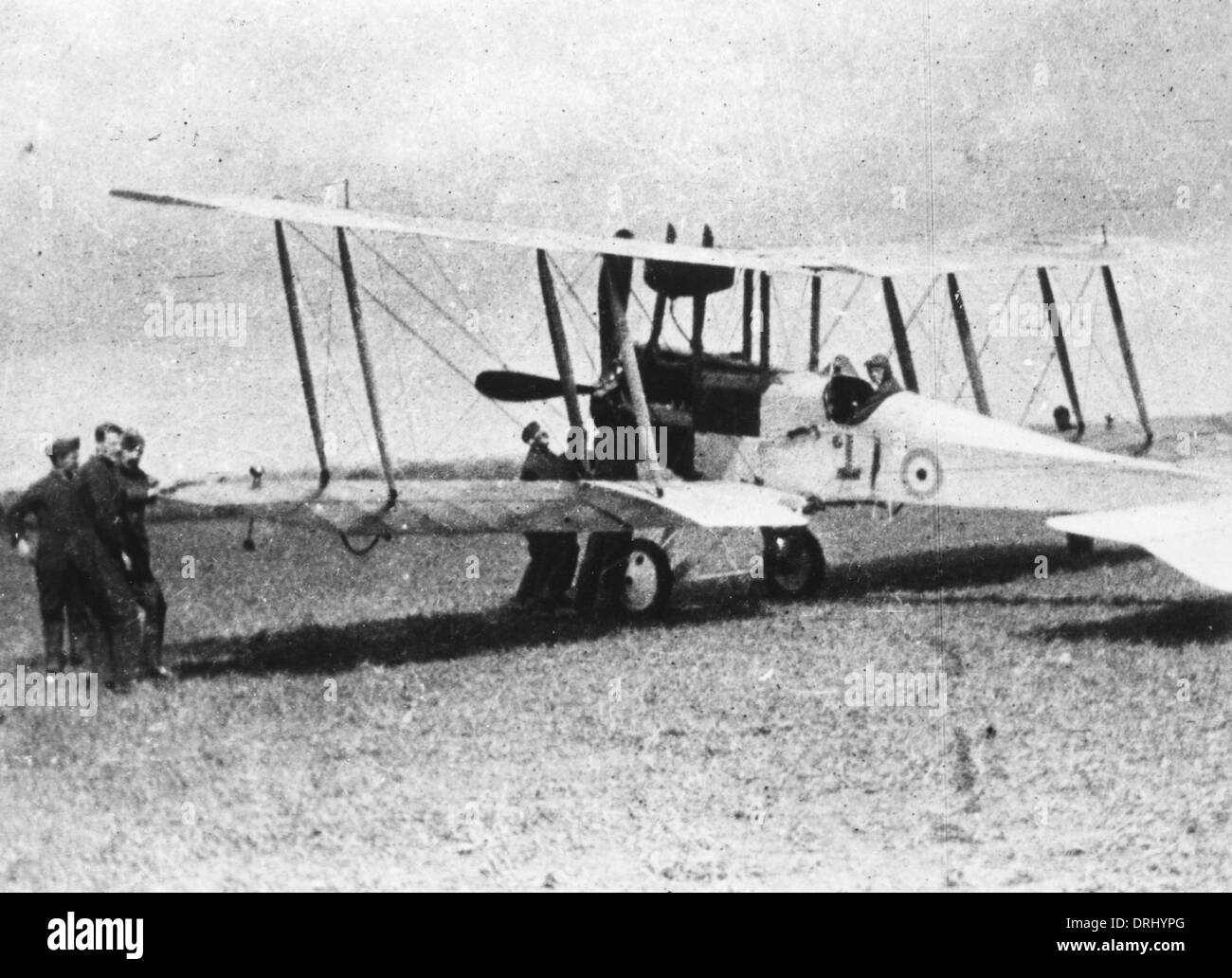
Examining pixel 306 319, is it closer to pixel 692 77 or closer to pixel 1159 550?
pixel 692 77

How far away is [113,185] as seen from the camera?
8094 mm

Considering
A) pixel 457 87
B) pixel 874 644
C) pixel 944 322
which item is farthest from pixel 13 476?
pixel 944 322

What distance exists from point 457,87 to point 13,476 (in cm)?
383

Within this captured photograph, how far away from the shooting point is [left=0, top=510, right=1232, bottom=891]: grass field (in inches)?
227

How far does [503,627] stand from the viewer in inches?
370

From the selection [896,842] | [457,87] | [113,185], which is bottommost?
[896,842]

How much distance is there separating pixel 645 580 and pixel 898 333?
3067 millimetres

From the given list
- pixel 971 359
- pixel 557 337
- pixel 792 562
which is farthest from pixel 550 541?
pixel 971 359
